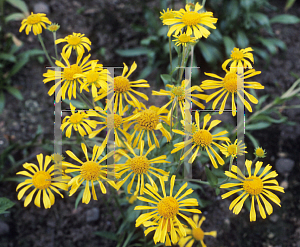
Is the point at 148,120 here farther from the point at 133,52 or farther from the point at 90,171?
the point at 133,52

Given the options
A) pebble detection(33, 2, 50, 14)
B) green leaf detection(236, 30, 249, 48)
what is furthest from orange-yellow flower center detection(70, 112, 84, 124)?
pebble detection(33, 2, 50, 14)

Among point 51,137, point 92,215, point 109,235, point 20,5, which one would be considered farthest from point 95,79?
point 20,5

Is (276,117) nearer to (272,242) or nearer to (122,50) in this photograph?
(272,242)

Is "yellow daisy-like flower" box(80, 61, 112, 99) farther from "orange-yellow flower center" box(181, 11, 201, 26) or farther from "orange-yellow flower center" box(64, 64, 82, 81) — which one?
"orange-yellow flower center" box(181, 11, 201, 26)

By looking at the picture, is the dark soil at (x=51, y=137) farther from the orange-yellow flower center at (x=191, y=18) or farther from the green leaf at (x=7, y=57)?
the orange-yellow flower center at (x=191, y=18)

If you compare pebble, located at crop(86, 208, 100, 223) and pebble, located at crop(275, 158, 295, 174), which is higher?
pebble, located at crop(275, 158, 295, 174)

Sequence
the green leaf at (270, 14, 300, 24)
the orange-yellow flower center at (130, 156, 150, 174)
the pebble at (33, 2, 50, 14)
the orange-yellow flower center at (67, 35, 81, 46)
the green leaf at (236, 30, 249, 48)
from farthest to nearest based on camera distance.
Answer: the pebble at (33, 2, 50, 14) → the green leaf at (270, 14, 300, 24) → the green leaf at (236, 30, 249, 48) → the orange-yellow flower center at (67, 35, 81, 46) → the orange-yellow flower center at (130, 156, 150, 174)

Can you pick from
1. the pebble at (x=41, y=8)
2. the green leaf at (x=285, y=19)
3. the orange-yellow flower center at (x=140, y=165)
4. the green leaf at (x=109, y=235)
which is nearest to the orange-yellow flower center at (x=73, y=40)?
the orange-yellow flower center at (x=140, y=165)
